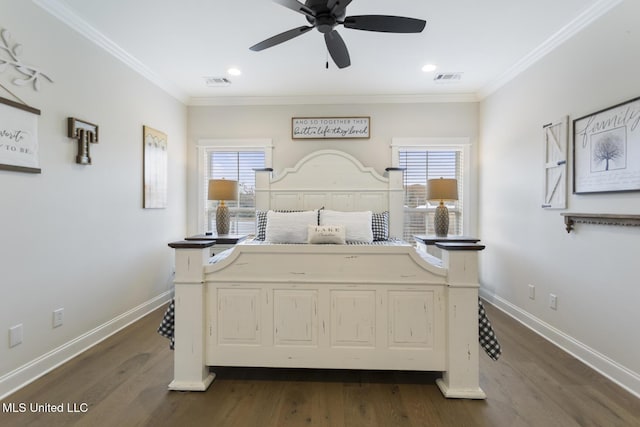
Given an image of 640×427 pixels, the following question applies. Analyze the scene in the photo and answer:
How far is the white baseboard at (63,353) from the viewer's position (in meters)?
1.89

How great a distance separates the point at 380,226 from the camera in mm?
3730

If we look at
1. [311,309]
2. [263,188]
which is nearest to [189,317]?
[311,309]

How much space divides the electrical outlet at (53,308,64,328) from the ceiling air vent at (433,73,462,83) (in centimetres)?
411

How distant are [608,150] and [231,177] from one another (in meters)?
3.92

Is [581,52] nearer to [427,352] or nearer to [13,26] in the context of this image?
[427,352]

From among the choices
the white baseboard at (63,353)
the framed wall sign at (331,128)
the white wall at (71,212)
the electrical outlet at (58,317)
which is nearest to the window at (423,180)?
the framed wall sign at (331,128)

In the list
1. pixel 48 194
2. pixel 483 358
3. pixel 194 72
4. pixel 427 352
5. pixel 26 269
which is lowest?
pixel 483 358

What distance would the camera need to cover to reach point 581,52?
2.36 meters

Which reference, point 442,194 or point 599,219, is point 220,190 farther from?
point 599,219

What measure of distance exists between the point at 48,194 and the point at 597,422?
12.0 ft

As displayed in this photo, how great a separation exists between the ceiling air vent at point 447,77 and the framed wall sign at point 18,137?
365 cm

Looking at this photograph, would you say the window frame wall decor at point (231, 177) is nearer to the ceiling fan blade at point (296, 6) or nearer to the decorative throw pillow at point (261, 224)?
the decorative throw pillow at point (261, 224)

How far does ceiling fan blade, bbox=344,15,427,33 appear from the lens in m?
1.87

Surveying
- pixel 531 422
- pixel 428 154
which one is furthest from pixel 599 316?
pixel 428 154
